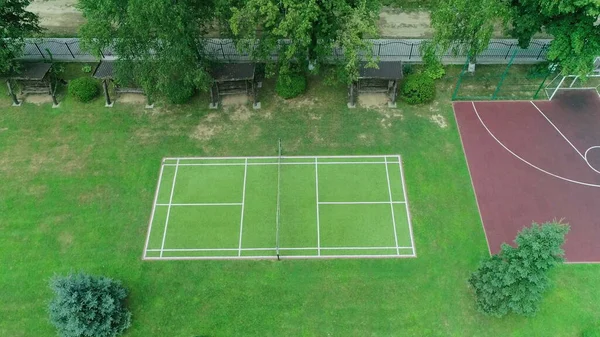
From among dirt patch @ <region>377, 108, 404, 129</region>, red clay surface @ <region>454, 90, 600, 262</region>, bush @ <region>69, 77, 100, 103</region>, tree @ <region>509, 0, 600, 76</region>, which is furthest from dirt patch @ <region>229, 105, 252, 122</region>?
tree @ <region>509, 0, 600, 76</region>

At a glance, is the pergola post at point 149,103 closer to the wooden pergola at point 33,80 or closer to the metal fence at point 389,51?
the metal fence at point 389,51

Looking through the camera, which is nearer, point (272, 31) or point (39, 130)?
point (272, 31)

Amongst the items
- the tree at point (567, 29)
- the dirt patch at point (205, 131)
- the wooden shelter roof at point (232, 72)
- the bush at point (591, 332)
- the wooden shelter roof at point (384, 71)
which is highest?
the tree at point (567, 29)

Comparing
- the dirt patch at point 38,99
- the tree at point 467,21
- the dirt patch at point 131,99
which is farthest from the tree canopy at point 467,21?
the dirt patch at point 38,99

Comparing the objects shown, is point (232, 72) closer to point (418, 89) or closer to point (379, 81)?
point (379, 81)

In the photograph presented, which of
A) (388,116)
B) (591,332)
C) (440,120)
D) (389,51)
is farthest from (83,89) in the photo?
(591,332)

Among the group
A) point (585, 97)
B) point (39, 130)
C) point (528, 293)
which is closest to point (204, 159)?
point (39, 130)

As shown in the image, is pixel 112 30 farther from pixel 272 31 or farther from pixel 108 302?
pixel 108 302
